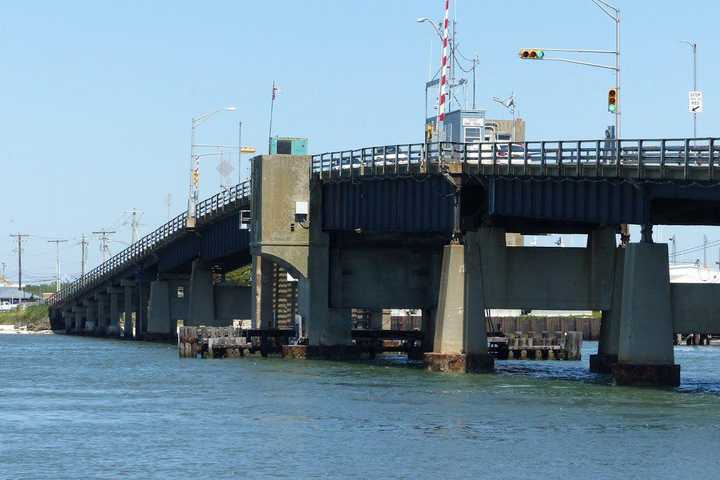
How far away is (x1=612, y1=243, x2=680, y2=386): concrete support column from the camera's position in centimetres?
6912

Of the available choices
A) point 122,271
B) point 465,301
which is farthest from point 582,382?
point 122,271

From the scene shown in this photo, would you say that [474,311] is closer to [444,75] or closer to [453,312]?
[453,312]

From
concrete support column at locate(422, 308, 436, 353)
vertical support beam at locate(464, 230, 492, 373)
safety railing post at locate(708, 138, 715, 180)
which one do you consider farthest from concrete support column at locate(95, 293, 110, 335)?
safety railing post at locate(708, 138, 715, 180)

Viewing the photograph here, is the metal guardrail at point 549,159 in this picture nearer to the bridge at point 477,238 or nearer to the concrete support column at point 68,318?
the bridge at point 477,238

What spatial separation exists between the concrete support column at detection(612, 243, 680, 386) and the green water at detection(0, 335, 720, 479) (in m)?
A: 1.28

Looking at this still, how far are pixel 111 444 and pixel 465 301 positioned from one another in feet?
106

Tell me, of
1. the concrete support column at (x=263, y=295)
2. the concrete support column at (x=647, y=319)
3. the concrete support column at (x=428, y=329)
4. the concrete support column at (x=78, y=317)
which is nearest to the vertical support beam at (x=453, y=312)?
the concrete support column at (x=647, y=319)

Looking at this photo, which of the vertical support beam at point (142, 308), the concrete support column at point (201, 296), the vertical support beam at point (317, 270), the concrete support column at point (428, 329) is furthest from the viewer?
the vertical support beam at point (142, 308)

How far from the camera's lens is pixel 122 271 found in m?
153

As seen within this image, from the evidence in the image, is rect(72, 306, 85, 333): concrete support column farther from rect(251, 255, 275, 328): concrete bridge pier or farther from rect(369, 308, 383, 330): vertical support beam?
rect(251, 255, 275, 328): concrete bridge pier

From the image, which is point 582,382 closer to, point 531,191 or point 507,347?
point 531,191

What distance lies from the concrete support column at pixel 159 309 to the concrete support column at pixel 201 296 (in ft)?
44.7

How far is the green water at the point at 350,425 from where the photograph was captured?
45.0m

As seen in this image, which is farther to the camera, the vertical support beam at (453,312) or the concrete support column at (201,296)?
the concrete support column at (201,296)
